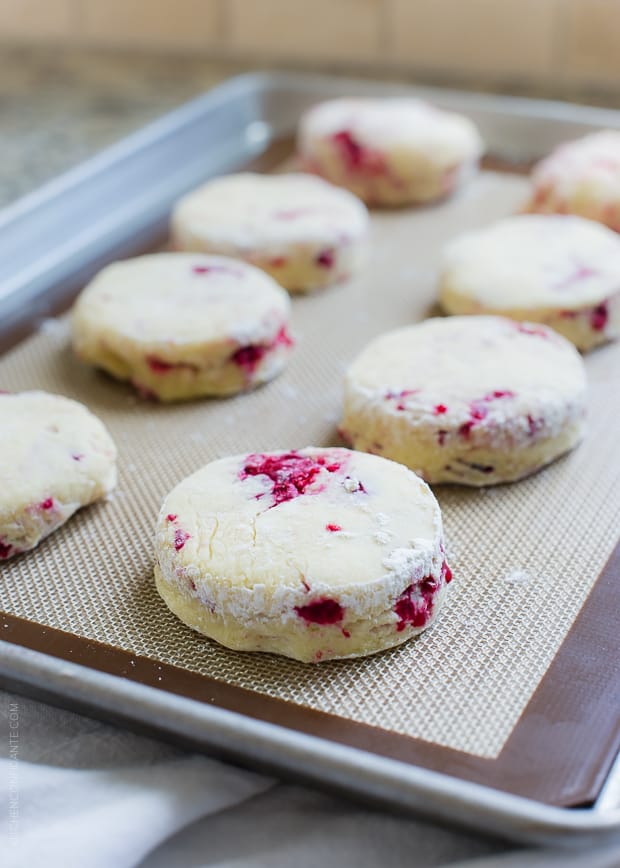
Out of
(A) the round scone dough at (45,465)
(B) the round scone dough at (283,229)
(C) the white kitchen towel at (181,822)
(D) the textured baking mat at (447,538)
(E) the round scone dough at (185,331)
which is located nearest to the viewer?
(C) the white kitchen towel at (181,822)

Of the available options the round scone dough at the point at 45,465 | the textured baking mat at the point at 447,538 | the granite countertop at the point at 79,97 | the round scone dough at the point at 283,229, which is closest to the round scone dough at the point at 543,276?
the textured baking mat at the point at 447,538

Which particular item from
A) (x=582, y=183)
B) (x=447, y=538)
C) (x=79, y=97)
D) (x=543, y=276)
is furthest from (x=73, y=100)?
(x=447, y=538)

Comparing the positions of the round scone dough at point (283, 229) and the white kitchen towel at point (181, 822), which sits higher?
the round scone dough at point (283, 229)

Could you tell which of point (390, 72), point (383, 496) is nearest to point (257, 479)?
point (383, 496)

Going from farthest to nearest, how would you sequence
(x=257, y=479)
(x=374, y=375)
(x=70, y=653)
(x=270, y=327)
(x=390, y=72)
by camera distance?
(x=390, y=72)
(x=270, y=327)
(x=374, y=375)
(x=257, y=479)
(x=70, y=653)

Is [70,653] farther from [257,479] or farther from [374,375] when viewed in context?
[374,375]

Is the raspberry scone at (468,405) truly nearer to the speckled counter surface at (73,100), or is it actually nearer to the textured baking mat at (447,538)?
the textured baking mat at (447,538)

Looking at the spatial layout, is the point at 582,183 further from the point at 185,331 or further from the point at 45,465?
the point at 45,465

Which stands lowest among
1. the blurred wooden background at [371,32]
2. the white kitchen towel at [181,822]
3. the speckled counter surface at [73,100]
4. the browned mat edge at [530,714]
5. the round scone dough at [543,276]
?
the white kitchen towel at [181,822]
